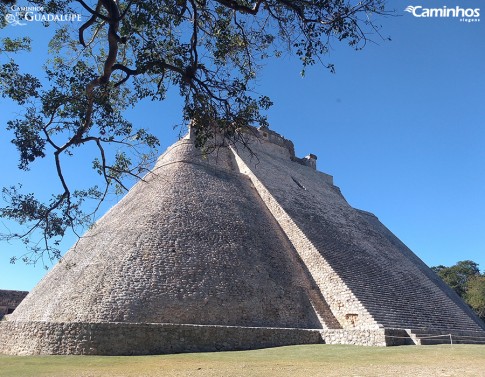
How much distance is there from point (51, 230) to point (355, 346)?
8.44m

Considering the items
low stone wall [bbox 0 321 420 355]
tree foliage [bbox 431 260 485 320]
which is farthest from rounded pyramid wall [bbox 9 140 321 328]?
tree foliage [bbox 431 260 485 320]

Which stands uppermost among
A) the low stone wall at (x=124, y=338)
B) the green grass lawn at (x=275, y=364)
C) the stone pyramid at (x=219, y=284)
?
the stone pyramid at (x=219, y=284)

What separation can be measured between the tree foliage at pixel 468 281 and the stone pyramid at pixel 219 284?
1680 centimetres

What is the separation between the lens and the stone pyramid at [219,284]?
11523mm

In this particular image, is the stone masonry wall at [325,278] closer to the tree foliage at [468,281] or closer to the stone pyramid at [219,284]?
the stone pyramid at [219,284]

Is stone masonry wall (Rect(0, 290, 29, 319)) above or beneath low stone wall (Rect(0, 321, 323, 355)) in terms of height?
above

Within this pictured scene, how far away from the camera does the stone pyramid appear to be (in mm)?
11523

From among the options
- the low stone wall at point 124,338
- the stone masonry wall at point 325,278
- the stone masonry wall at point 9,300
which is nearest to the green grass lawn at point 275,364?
the low stone wall at point 124,338

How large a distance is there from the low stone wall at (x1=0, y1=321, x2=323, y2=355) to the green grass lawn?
0.48 metres

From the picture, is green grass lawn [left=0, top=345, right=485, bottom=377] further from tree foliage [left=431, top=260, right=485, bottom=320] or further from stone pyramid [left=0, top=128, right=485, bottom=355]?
tree foliage [left=431, top=260, right=485, bottom=320]

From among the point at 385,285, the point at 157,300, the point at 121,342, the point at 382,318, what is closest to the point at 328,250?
the point at 385,285

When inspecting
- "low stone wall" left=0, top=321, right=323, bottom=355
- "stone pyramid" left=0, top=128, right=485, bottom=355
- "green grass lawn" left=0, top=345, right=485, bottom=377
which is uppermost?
"stone pyramid" left=0, top=128, right=485, bottom=355

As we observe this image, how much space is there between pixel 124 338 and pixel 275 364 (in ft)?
14.3

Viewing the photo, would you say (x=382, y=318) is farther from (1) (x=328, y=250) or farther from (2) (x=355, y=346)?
(1) (x=328, y=250)
